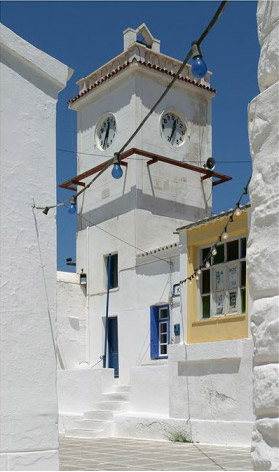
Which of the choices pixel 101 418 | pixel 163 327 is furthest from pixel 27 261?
pixel 163 327

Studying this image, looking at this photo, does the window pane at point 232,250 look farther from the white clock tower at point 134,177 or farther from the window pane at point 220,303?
the white clock tower at point 134,177

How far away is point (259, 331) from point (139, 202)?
16406mm

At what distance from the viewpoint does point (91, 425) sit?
16141 mm

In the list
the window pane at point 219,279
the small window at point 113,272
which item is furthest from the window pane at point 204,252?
the small window at point 113,272

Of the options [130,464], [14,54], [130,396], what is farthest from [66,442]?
[14,54]

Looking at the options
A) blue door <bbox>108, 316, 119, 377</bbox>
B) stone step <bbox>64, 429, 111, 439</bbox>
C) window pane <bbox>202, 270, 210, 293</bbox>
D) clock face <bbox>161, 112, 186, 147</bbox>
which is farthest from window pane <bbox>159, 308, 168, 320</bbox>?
clock face <bbox>161, 112, 186, 147</bbox>

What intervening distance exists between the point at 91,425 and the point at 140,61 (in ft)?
35.0

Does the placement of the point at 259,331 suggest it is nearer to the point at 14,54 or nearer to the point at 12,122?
the point at 12,122

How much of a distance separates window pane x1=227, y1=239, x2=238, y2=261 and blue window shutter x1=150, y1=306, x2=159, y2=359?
4696 millimetres

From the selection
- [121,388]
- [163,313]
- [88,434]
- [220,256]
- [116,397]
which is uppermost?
[220,256]

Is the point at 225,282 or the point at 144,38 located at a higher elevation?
the point at 144,38

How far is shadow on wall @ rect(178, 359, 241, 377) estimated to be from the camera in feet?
43.2

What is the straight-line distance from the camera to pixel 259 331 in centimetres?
325

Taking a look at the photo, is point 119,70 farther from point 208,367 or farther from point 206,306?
point 208,367
